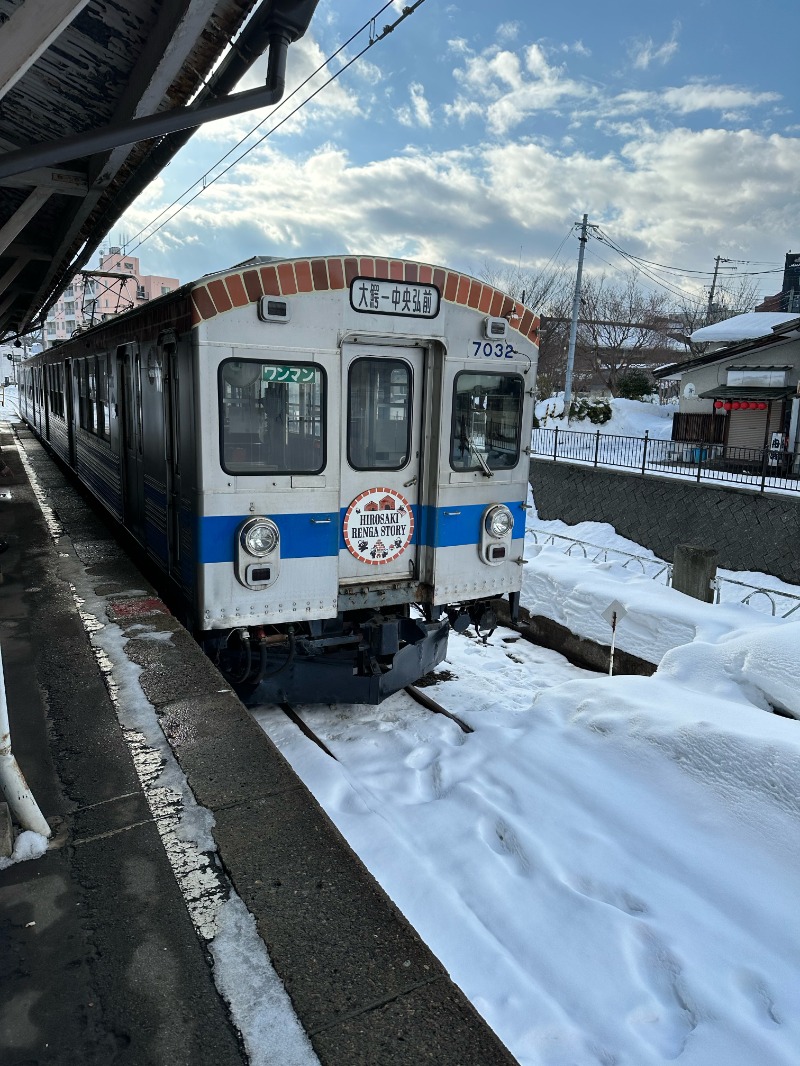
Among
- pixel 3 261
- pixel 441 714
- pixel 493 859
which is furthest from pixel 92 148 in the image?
pixel 3 261

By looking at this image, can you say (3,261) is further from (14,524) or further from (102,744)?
(102,744)

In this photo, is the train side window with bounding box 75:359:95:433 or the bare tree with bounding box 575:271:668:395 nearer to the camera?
the train side window with bounding box 75:359:95:433

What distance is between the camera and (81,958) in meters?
2.22

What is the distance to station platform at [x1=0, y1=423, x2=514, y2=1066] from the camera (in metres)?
2.00

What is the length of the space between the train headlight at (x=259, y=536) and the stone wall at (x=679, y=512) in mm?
11713

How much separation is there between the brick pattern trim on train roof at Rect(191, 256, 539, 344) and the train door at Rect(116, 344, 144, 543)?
2.30m

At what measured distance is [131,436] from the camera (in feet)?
24.6

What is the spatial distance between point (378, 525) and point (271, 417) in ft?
4.08

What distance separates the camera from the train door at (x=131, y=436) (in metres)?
6.99

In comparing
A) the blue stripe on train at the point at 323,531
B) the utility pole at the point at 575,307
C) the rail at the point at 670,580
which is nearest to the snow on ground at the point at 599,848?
the blue stripe on train at the point at 323,531

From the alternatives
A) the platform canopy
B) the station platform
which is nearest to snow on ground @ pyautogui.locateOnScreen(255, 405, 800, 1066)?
the station platform

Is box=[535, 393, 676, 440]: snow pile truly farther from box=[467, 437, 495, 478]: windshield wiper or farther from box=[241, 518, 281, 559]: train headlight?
box=[241, 518, 281, 559]: train headlight

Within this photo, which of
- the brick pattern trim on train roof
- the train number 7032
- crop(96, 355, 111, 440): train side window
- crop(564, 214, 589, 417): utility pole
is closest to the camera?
the brick pattern trim on train roof

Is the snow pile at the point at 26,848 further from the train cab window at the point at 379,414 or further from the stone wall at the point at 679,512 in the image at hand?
the stone wall at the point at 679,512
